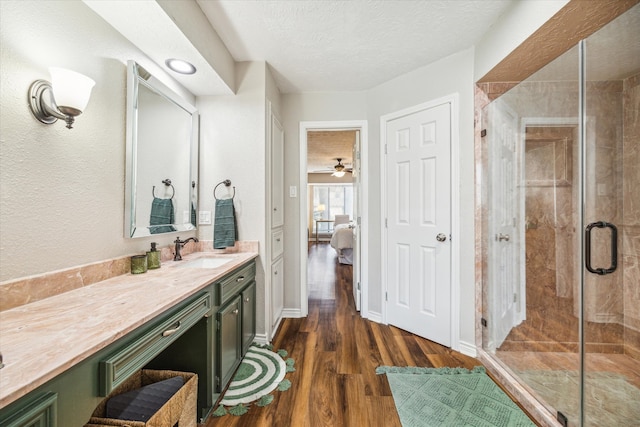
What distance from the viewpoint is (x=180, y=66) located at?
5.88 ft

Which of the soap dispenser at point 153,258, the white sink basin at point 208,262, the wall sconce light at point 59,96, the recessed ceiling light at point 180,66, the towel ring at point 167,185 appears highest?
the recessed ceiling light at point 180,66

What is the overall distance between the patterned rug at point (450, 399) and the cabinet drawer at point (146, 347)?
1270 millimetres

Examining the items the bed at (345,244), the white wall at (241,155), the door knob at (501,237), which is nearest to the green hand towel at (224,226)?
the white wall at (241,155)

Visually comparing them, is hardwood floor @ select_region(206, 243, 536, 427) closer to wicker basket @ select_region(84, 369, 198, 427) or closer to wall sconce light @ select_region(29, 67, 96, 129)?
wicker basket @ select_region(84, 369, 198, 427)

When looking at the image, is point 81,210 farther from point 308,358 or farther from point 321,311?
point 321,311

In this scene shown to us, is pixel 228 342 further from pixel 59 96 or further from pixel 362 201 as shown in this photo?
pixel 362 201

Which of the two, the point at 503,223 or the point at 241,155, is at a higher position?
the point at 241,155

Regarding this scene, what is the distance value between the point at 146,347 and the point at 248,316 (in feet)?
3.60

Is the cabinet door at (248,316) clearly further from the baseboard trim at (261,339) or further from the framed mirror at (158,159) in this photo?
the framed mirror at (158,159)

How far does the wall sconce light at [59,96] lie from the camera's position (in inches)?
39.9

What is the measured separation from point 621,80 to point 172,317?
328cm

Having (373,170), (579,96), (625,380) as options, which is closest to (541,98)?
(579,96)

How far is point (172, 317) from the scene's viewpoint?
3.53 feet

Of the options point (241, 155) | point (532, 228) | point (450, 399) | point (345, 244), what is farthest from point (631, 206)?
point (345, 244)
